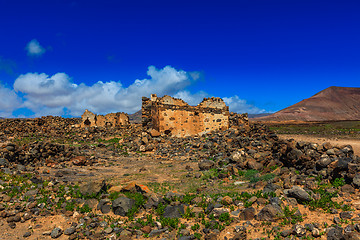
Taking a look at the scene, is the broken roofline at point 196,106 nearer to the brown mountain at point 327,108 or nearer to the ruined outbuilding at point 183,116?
the ruined outbuilding at point 183,116

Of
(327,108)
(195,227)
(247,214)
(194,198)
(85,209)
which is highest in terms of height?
(327,108)

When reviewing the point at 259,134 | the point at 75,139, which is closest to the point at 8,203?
the point at 259,134

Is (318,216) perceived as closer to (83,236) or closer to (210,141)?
(83,236)

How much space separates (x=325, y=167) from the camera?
7.36 m

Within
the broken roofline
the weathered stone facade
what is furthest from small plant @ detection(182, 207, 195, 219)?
the weathered stone facade

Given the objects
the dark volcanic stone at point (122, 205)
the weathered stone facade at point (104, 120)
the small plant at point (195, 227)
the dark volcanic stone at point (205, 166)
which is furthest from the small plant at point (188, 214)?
the weathered stone facade at point (104, 120)

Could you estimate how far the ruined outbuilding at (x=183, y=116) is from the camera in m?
18.0

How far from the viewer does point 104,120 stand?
2869cm

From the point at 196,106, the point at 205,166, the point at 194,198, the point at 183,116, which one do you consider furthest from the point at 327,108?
the point at 194,198

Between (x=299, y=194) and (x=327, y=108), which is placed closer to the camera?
(x=299, y=194)

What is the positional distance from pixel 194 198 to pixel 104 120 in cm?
2462

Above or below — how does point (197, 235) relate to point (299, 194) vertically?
below

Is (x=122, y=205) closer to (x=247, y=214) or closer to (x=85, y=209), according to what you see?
(x=85, y=209)

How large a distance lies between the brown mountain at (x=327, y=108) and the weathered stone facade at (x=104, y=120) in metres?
55.4
